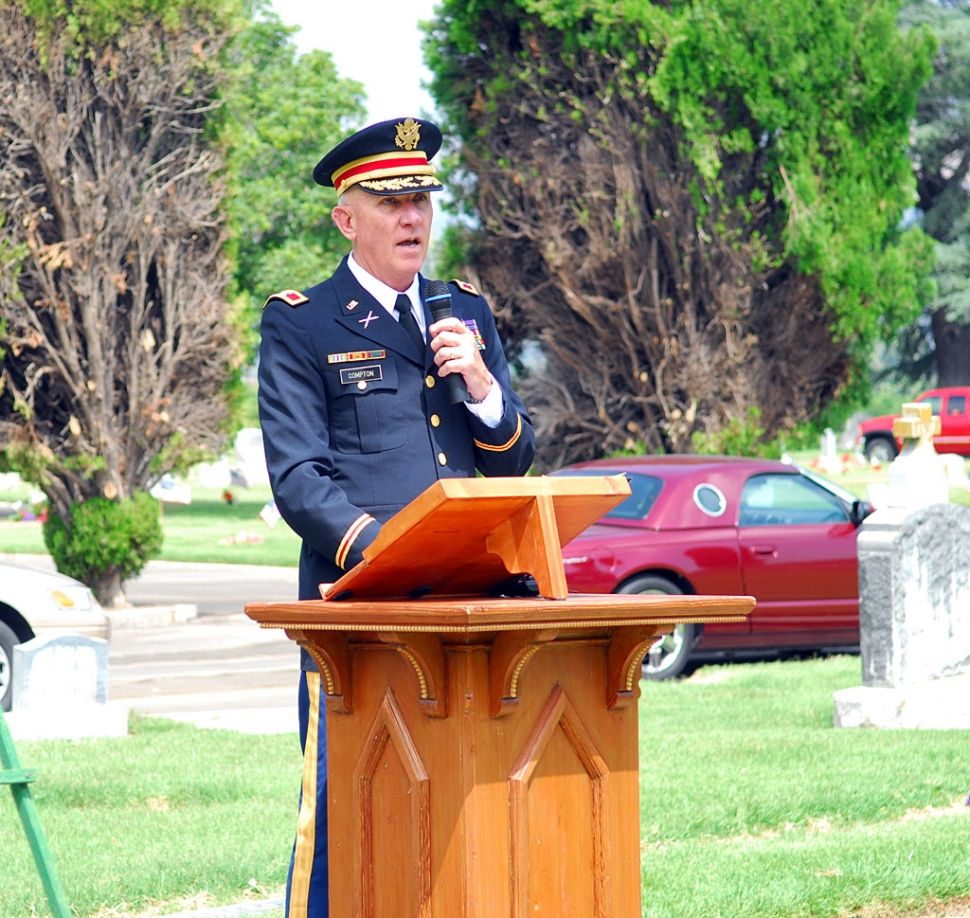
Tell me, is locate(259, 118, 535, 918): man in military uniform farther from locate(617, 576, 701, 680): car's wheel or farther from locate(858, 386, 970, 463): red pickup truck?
locate(858, 386, 970, 463): red pickup truck

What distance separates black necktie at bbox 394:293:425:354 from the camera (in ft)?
11.8

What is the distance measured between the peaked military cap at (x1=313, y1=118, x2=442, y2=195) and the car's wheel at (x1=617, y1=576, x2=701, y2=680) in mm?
8492

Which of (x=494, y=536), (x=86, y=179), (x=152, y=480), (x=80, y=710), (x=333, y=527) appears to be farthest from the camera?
(x=152, y=480)

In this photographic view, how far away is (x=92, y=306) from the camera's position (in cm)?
1669

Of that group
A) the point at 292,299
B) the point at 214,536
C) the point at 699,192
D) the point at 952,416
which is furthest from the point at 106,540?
the point at 952,416

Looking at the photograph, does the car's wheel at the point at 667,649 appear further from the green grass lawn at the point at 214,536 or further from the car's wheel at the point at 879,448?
the car's wheel at the point at 879,448

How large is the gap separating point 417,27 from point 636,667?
71.2ft

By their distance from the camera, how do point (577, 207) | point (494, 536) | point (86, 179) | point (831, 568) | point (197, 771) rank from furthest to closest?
1. point (577, 207)
2. point (86, 179)
3. point (831, 568)
4. point (197, 771)
5. point (494, 536)

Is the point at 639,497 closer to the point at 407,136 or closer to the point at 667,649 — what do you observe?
the point at 667,649

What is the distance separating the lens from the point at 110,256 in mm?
16844

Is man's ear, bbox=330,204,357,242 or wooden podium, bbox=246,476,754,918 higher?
man's ear, bbox=330,204,357,242

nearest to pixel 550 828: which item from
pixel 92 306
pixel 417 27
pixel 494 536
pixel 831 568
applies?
pixel 494 536

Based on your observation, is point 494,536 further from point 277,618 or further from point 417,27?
point 417,27

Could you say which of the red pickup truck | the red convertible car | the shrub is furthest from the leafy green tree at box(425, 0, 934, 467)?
the red pickup truck
